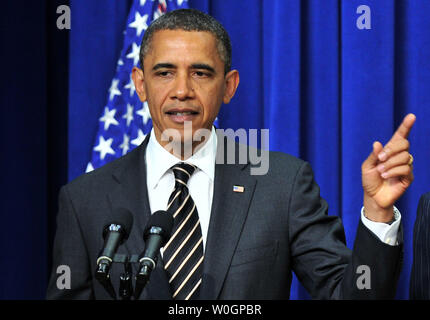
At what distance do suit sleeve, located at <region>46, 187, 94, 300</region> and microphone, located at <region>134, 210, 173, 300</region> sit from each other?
0.63m

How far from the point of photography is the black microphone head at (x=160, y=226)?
1207 millimetres

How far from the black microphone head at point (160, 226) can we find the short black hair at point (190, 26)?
2.74 ft

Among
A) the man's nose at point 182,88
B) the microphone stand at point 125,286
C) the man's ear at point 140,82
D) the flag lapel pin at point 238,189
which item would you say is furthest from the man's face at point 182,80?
the microphone stand at point 125,286

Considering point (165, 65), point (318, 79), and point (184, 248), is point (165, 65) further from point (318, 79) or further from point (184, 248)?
point (318, 79)

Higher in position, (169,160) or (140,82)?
(140,82)

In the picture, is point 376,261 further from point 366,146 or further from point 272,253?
point 366,146

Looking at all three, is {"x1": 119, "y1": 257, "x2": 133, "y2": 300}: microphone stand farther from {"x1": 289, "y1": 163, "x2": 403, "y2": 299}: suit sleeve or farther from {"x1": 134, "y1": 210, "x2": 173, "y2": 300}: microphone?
{"x1": 289, "y1": 163, "x2": 403, "y2": 299}: suit sleeve

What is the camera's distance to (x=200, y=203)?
6.06 feet

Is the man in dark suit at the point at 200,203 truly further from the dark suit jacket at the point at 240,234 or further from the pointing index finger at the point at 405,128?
the pointing index finger at the point at 405,128

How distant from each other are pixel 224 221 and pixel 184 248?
0.47ft

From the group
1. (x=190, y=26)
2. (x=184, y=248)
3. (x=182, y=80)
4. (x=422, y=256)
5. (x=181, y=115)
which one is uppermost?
(x=190, y=26)

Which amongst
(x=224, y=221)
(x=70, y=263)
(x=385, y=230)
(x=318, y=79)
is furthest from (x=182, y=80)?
(x=318, y=79)
